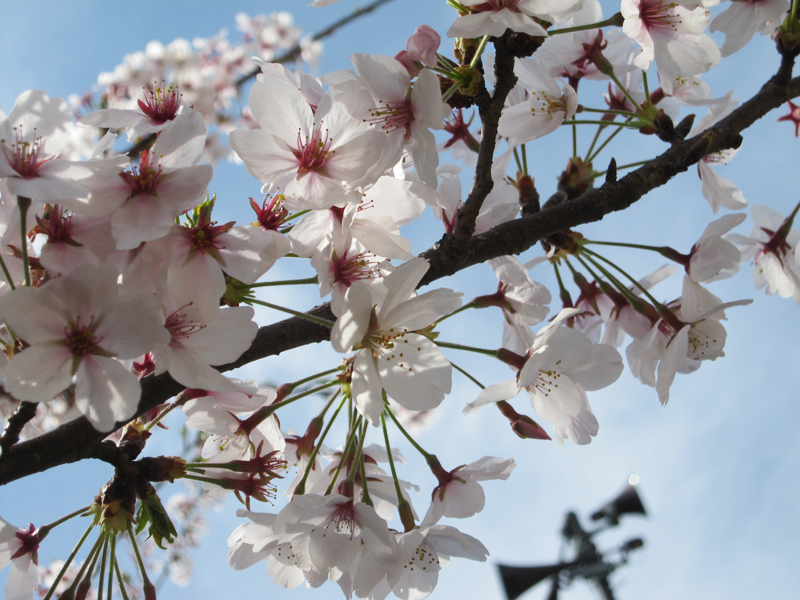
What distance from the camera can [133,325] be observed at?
1.01 m

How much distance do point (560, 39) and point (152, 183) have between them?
1.53 metres

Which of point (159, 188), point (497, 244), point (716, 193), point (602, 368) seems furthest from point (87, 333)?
point (716, 193)

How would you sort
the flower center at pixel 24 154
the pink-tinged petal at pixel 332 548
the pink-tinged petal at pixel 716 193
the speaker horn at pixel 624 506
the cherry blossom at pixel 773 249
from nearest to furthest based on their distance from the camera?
the flower center at pixel 24 154 < the pink-tinged petal at pixel 332 548 < the pink-tinged petal at pixel 716 193 < the cherry blossom at pixel 773 249 < the speaker horn at pixel 624 506

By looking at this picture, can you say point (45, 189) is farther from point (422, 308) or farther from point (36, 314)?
point (422, 308)

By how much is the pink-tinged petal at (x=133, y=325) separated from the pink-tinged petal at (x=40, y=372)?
9 centimetres

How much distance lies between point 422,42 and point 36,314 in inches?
35.5

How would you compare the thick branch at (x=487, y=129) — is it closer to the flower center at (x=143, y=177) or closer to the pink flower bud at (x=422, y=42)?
the pink flower bud at (x=422, y=42)

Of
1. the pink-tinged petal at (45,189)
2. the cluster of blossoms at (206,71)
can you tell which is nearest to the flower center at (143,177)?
the pink-tinged petal at (45,189)

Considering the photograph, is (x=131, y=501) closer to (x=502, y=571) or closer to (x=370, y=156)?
(x=370, y=156)

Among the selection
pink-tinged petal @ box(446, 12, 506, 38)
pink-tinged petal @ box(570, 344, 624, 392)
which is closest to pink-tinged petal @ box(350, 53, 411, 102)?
pink-tinged petal @ box(446, 12, 506, 38)

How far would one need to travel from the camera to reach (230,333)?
116 cm

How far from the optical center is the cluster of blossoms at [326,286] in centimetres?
104

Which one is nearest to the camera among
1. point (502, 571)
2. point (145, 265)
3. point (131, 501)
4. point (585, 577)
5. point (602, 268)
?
point (145, 265)

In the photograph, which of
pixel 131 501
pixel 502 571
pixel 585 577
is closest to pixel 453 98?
pixel 131 501
